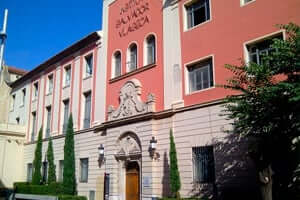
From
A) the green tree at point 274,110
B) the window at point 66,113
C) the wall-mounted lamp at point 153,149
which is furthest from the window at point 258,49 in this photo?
the window at point 66,113

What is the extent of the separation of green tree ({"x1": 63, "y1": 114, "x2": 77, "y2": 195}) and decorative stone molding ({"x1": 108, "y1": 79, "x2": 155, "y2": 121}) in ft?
13.0

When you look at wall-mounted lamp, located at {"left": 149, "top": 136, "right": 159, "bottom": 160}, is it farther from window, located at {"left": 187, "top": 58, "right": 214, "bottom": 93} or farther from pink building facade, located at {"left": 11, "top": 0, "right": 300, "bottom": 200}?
window, located at {"left": 187, "top": 58, "right": 214, "bottom": 93}

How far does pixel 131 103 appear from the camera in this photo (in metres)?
16.8

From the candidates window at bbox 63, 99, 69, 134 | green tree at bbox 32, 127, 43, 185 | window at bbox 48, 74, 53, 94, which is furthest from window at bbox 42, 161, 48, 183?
window at bbox 48, 74, 53, 94

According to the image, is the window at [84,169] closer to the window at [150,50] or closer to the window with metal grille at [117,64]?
the window with metal grille at [117,64]

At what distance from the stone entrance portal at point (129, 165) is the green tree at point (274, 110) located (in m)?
7.25

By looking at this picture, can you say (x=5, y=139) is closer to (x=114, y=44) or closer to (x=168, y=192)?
(x=114, y=44)

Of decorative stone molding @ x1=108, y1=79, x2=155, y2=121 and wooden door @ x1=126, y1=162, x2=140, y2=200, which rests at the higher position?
decorative stone molding @ x1=108, y1=79, x2=155, y2=121

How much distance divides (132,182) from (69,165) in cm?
527

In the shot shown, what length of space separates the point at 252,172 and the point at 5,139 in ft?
75.4

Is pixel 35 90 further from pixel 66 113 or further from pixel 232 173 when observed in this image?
pixel 232 173

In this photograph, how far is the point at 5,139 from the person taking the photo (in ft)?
89.9

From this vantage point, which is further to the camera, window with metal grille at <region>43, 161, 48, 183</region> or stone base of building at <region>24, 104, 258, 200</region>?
window with metal grille at <region>43, 161, 48, 183</region>

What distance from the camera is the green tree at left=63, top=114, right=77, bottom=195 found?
755 inches
